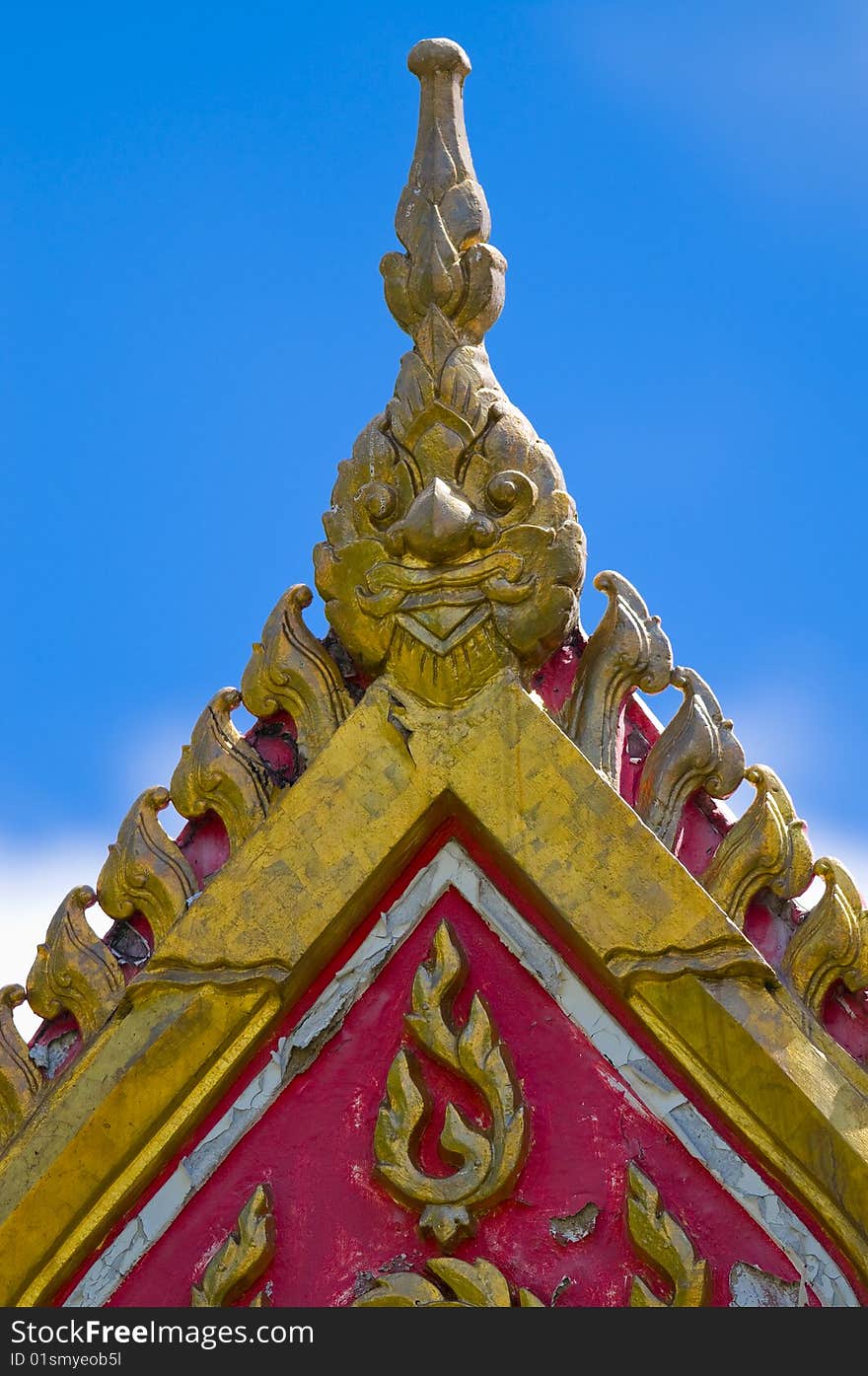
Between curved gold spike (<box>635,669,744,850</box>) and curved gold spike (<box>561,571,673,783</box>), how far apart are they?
11cm

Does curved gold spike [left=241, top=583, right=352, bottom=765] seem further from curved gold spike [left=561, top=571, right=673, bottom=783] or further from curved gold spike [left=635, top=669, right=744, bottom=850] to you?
curved gold spike [left=635, top=669, right=744, bottom=850]

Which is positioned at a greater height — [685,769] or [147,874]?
[685,769]

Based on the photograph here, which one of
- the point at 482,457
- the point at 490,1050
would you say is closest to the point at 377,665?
the point at 482,457

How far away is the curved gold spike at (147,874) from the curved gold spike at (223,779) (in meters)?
0.09

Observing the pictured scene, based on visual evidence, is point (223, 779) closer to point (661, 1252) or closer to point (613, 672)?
point (613, 672)

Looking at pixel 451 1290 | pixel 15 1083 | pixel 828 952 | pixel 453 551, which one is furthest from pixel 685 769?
pixel 15 1083

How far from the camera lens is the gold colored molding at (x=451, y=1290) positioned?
17.4 ft

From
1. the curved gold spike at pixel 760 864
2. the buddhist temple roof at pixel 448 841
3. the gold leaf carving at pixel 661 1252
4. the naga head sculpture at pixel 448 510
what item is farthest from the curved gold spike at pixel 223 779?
the gold leaf carving at pixel 661 1252

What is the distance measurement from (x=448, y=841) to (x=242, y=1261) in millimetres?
1200

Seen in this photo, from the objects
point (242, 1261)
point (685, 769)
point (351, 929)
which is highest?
point (685, 769)

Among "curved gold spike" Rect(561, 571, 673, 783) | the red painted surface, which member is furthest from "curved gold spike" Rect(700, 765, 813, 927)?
the red painted surface

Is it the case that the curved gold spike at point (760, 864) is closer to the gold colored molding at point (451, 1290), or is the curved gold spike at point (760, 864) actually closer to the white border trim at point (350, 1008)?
the white border trim at point (350, 1008)

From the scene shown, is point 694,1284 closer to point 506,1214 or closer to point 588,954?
point 506,1214

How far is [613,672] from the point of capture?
585cm
